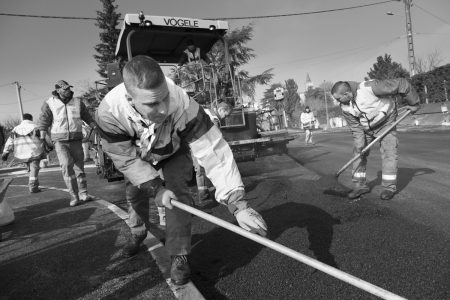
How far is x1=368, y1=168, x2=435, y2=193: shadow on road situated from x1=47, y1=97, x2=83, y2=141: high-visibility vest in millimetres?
4447

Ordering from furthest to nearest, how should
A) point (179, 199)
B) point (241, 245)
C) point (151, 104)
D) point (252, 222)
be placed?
point (241, 245) < point (179, 199) < point (151, 104) < point (252, 222)

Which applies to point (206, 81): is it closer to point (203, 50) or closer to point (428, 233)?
point (203, 50)

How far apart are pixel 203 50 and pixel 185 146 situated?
4808 mm

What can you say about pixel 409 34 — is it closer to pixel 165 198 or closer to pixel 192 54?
pixel 192 54

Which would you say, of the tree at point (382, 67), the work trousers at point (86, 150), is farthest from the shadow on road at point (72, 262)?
the tree at point (382, 67)

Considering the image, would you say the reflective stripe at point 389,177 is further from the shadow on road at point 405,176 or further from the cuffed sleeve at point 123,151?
the cuffed sleeve at point 123,151

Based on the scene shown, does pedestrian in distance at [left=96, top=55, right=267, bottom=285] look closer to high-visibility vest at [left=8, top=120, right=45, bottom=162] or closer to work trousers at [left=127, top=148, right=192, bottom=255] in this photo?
work trousers at [left=127, top=148, right=192, bottom=255]

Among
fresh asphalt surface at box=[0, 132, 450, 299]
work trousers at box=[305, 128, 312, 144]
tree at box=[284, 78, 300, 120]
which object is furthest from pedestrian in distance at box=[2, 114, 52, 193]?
tree at box=[284, 78, 300, 120]

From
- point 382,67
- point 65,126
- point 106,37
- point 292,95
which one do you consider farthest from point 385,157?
point 292,95

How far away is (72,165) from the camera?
5348 millimetres

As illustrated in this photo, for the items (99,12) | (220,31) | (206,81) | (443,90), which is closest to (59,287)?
(206,81)

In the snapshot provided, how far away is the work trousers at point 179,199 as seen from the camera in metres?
2.52

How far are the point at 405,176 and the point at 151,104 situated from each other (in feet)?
14.8

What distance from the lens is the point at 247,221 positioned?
2.00m
